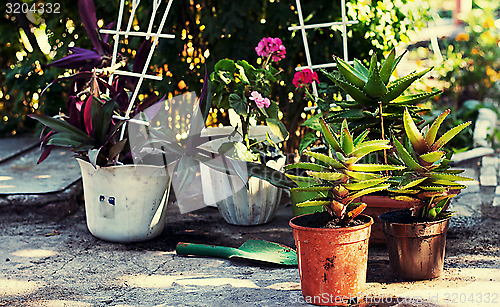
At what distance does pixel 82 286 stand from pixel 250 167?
1.02 m

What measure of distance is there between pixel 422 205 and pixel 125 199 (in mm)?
1459

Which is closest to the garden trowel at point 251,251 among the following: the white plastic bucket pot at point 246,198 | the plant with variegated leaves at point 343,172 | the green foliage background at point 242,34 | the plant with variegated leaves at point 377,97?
the white plastic bucket pot at point 246,198

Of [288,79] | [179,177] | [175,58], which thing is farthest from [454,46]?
[179,177]

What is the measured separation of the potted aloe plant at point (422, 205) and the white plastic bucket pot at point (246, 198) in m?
0.95

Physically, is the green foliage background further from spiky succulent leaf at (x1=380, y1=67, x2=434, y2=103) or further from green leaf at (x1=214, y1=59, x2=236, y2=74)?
spiky succulent leaf at (x1=380, y1=67, x2=434, y2=103)

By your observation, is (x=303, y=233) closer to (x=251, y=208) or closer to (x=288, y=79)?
(x=251, y=208)

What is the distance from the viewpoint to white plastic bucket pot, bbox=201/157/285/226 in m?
2.73

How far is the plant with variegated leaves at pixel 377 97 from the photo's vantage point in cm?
204

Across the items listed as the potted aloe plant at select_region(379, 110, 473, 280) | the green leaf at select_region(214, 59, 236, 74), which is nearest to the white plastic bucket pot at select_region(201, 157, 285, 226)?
the green leaf at select_region(214, 59, 236, 74)

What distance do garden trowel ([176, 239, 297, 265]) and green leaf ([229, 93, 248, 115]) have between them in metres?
0.73

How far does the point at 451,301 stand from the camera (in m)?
1.65

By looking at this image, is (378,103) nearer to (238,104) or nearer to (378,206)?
(378,206)

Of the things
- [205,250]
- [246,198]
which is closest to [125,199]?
[205,250]

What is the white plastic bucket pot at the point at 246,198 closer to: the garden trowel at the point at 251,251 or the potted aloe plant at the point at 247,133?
the potted aloe plant at the point at 247,133
